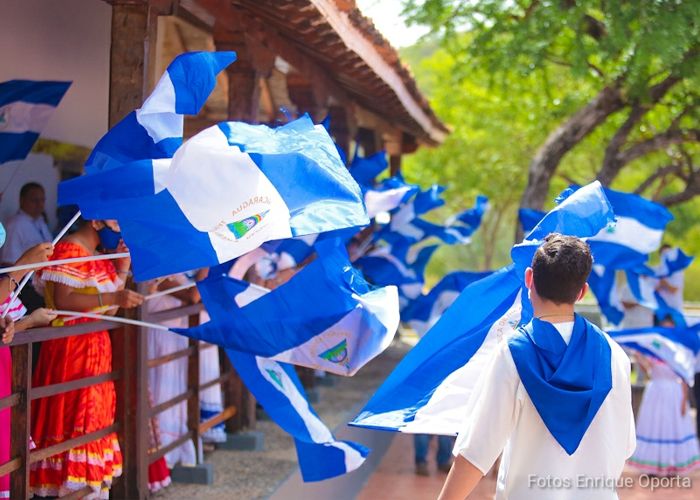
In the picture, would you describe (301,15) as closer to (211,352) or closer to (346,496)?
(211,352)

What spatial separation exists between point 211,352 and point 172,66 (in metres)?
2.90

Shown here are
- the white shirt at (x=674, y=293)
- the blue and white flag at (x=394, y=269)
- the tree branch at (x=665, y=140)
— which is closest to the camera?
the blue and white flag at (x=394, y=269)

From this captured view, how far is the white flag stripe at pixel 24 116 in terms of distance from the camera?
534 cm

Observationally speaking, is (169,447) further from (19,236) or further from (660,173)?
(660,173)

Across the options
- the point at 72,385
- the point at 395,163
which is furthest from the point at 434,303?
the point at 395,163

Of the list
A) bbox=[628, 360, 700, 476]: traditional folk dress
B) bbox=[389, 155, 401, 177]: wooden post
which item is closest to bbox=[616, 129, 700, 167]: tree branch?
bbox=[628, 360, 700, 476]: traditional folk dress

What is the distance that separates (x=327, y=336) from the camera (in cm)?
401

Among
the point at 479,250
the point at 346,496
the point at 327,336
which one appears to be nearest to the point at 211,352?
the point at 346,496

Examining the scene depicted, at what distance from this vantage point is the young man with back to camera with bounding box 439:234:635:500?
2.31 metres

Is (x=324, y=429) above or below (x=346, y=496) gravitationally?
above

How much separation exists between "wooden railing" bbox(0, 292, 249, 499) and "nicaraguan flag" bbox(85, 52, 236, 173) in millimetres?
867

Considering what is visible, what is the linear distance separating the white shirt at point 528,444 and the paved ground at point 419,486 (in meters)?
4.44

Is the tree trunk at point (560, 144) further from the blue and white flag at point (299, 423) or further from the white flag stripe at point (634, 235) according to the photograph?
the blue and white flag at point (299, 423)

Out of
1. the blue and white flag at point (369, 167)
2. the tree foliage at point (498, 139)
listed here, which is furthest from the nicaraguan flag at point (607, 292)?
the tree foliage at point (498, 139)
